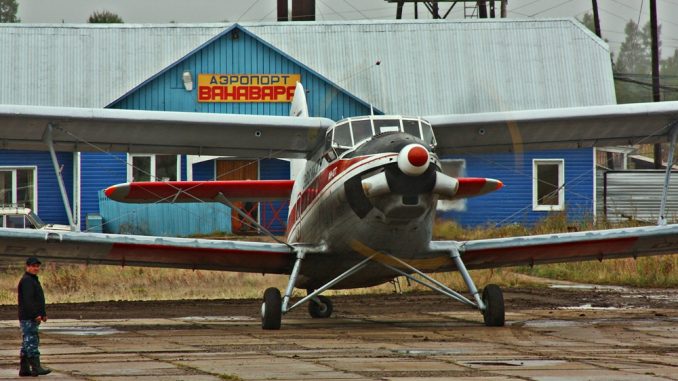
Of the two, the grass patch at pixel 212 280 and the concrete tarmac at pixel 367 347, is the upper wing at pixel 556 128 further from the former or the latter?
the grass patch at pixel 212 280

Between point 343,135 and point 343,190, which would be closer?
point 343,190

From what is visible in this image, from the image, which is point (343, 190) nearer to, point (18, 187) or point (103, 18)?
point (18, 187)

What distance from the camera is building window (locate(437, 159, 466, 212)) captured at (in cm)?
1463

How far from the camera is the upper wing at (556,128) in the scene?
16.4 metres

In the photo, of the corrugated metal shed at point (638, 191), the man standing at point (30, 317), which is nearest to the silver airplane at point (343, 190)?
the man standing at point (30, 317)

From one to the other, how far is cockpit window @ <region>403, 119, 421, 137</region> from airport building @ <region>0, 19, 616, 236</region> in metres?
19.2

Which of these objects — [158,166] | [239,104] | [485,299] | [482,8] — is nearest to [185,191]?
[485,299]

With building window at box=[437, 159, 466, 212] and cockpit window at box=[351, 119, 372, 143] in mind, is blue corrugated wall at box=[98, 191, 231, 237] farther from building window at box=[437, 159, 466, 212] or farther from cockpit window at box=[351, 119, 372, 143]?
cockpit window at box=[351, 119, 372, 143]

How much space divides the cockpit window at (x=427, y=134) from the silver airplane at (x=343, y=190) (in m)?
0.02

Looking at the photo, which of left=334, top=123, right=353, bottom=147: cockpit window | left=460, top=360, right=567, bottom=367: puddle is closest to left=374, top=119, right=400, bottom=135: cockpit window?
left=334, top=123, right=353, bottom=147: cockpit window

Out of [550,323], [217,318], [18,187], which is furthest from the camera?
[18,187]

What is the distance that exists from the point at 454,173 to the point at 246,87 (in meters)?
22.4

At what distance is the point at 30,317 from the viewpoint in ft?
33.6

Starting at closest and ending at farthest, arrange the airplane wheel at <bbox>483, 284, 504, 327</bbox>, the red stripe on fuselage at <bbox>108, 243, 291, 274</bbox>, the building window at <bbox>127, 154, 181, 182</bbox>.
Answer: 1. the airplane wheel at <bbox>483, 284, 504, 327</bbox>
2. the red stripe on fuselage at <bbox>108, 243, 291, 274</bbox>
3. the building window at <bbox>127, 154, 181, 182</bbox>
